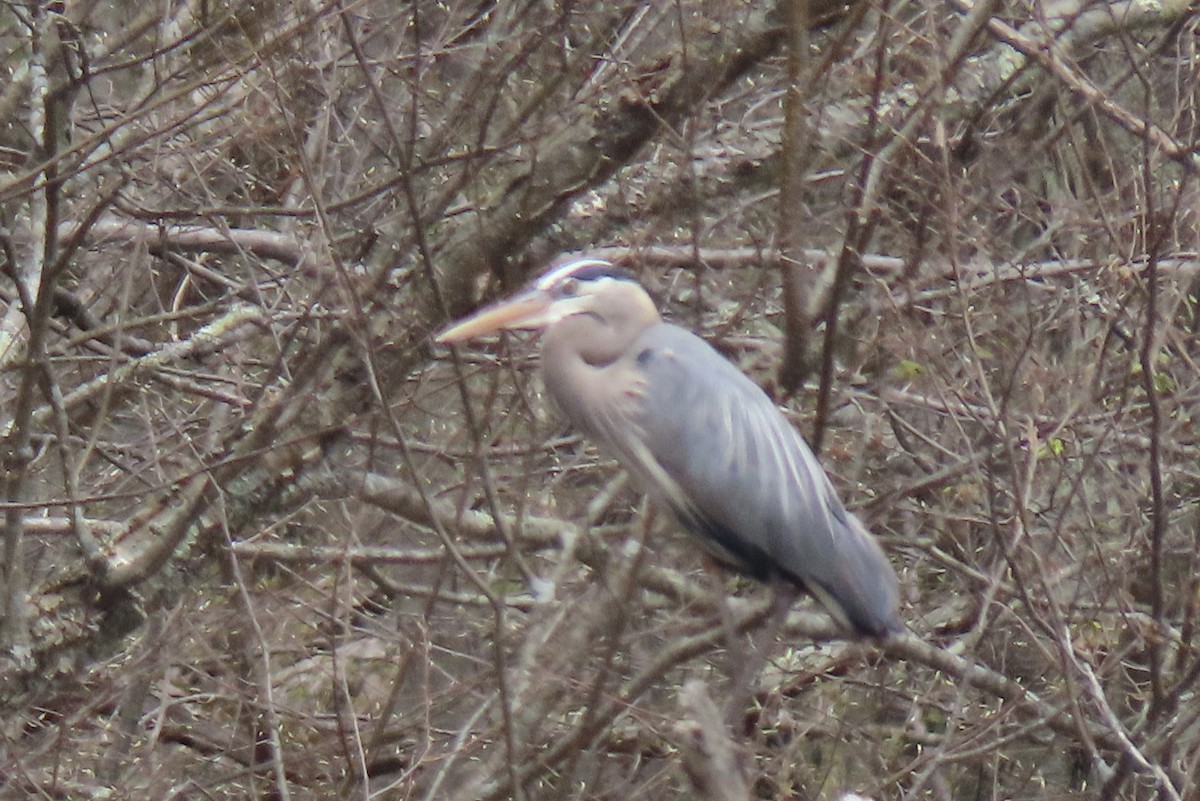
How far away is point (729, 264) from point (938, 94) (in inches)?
51.5

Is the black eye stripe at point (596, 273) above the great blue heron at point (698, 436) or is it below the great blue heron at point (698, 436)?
above

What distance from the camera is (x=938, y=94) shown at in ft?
10.8

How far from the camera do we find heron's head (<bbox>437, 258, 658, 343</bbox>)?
11.7 feet

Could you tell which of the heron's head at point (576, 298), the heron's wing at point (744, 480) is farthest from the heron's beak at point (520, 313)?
the heron's wing at point (744, 480)

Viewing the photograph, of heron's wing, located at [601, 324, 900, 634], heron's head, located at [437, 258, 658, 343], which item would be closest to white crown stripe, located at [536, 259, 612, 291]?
heron's head, located at [437, 258, 658, 343]

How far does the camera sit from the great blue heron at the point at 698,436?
3.40 meters

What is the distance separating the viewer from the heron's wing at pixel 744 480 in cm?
339

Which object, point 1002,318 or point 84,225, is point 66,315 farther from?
point 1002,318

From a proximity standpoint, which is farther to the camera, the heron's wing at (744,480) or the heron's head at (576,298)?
the heron's head at (576,298)

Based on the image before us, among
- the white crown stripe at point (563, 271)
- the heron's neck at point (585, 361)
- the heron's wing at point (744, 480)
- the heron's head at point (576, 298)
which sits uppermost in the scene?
the white crown stripe at point (563, 271)

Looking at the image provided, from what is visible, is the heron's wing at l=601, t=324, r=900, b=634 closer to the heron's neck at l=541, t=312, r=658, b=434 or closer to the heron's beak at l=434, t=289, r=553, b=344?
the heron's neck at l=541, t=312, r=658, b=434

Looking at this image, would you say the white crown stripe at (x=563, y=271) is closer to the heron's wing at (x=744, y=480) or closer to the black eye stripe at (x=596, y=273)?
the black eye stripe at (x=596, y=273)

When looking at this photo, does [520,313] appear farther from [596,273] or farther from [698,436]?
[698,436]

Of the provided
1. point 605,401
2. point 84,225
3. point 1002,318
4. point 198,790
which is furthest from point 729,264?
point 198,790
